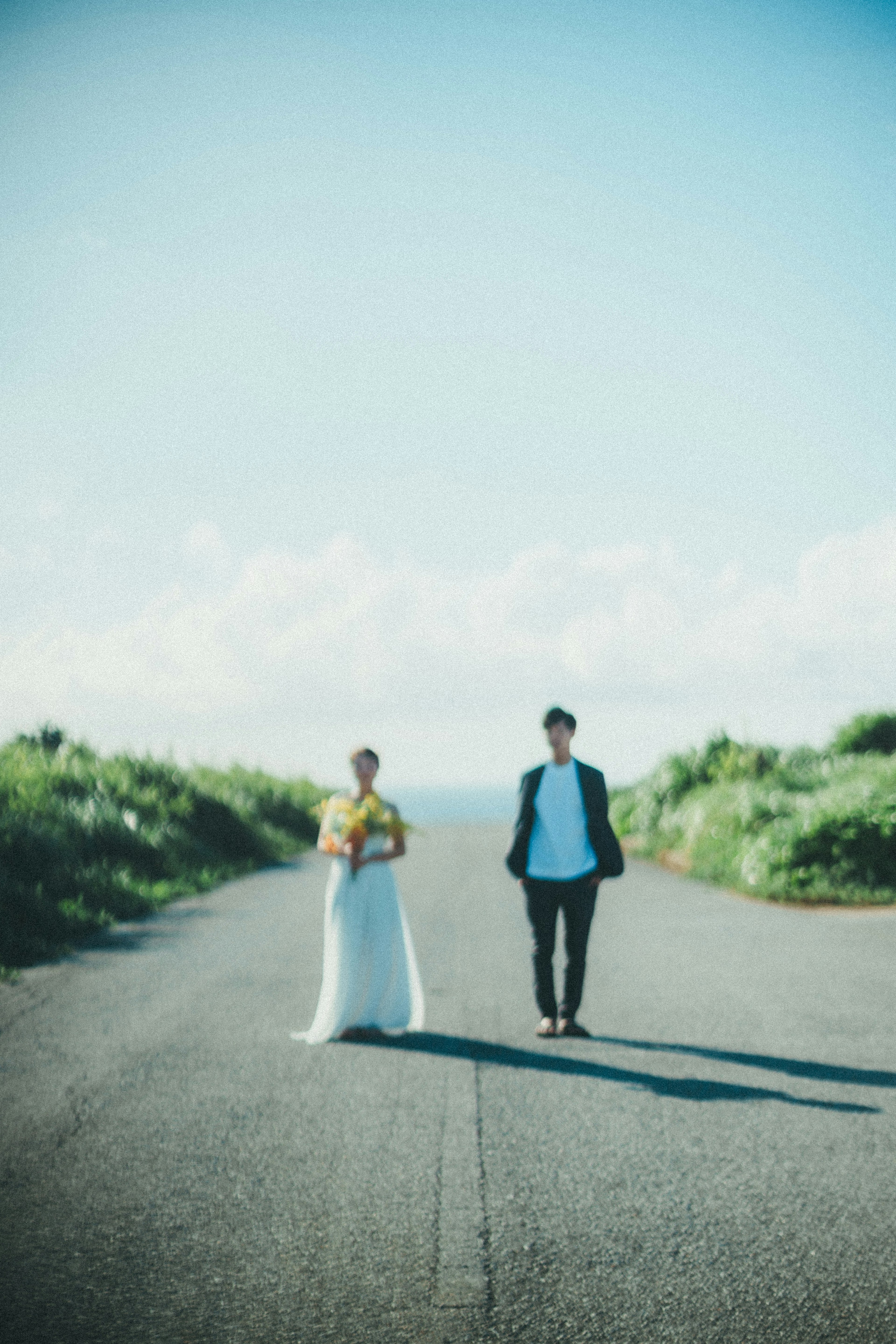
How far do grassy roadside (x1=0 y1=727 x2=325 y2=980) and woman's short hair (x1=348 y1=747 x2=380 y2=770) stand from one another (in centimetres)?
414

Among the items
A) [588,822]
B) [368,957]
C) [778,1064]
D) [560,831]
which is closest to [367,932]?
[368,957]

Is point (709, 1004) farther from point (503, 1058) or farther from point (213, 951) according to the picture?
point (213, 951)

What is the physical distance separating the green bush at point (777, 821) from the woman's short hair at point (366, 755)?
27.3 feet

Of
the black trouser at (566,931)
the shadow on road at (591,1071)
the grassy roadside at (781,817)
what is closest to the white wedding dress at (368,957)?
the shadow on road at (591,1071)

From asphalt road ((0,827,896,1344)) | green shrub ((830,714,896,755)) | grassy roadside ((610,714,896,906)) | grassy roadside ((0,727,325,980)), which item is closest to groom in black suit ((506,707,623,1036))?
asphalt road ((0,827,896,1344))

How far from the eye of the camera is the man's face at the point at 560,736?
650 cm

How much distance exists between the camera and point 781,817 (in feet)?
51.4

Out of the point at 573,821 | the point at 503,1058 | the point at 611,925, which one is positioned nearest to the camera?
the point at 503,1058

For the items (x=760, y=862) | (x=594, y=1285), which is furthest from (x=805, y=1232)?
(x=760, y=862)

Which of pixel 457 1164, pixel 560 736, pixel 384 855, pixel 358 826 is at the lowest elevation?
pixel 457 1164

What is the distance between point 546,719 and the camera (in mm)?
6535

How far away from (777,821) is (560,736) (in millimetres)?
9265

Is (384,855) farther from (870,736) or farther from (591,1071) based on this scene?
(870,736)

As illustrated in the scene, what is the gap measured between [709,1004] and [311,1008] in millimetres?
2970
